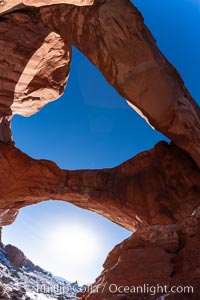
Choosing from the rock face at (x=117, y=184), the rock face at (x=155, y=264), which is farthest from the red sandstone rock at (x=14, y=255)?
the rock face at (x=155, y=264)

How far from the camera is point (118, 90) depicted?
1108 centimetres

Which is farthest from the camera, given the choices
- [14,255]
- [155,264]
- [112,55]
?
[14,255]

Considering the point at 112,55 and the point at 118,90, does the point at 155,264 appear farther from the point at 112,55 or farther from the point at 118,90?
the point at 112,55

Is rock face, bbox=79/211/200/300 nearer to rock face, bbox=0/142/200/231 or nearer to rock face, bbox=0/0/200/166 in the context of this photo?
rock face, bbox=0/0/200/166

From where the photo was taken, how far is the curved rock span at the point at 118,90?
419 inches

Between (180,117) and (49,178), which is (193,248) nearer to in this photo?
(180,117)

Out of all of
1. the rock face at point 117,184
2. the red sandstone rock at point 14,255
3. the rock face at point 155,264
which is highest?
the red sandstone rock at point 14,255

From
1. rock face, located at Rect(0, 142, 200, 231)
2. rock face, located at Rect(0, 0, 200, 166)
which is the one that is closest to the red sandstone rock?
rock face, located at Rect(0, 142, 200, 231)

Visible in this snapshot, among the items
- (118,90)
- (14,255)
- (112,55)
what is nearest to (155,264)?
(118,90)

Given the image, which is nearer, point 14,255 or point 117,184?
point 117,184

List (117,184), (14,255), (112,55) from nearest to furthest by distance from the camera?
(112,55)
(117,184)
(14,255)

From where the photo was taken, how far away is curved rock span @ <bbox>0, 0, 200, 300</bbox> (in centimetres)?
1065

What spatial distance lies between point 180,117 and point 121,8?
13.6ft

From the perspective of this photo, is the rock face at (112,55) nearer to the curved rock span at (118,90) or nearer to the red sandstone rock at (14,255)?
the curved rock span at (118,90)
